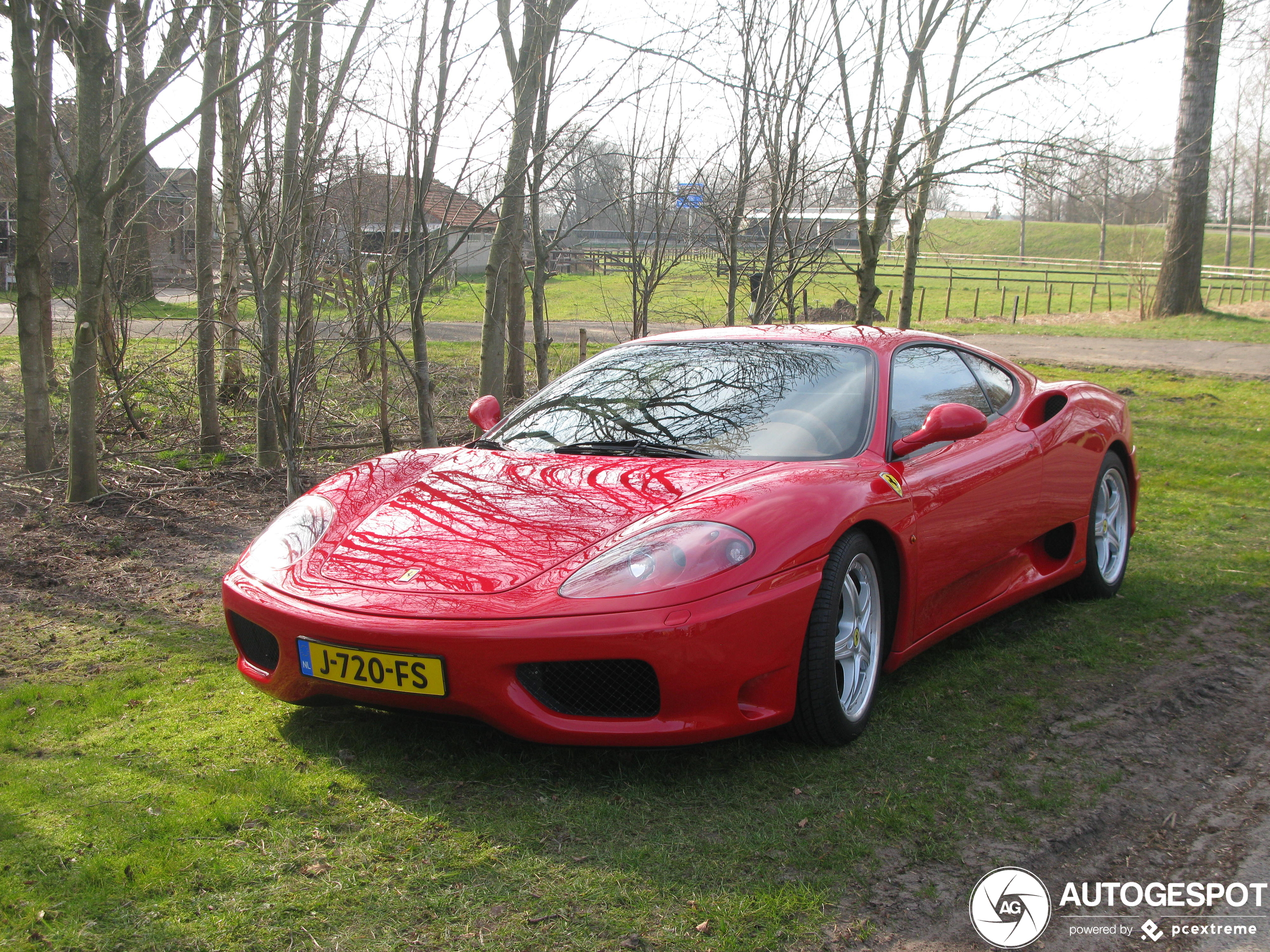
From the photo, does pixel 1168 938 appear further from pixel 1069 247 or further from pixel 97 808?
pixel 1069 247

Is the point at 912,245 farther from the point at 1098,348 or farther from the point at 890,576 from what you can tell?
the point at 890,576

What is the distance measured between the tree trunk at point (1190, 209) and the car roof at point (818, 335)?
1719 cm

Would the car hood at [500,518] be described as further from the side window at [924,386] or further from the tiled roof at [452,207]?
the tiled roof at [452,207]

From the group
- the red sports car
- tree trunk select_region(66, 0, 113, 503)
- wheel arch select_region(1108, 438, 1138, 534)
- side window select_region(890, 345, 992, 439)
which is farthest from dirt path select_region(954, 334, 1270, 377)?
tree trunk select_region(66, 0, 113, 503)

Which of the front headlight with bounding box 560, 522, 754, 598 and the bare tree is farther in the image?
the bare tree

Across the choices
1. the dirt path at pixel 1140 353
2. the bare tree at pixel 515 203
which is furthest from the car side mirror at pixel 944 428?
the dirt path at pixel 1140 353

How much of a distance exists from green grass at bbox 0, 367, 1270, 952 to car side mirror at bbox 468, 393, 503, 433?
135 centimetres

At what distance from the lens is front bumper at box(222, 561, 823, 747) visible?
270 centimetres

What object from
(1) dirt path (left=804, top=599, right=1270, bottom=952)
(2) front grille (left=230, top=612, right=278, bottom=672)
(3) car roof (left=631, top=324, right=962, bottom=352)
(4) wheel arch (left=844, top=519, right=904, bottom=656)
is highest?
(3) car roof (left=631, top=324, right=962, bottom=352)

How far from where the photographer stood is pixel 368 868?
2.42 meters

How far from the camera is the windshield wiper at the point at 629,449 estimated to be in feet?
11.8

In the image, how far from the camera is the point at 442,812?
2.71 meters

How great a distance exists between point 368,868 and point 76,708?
162cm

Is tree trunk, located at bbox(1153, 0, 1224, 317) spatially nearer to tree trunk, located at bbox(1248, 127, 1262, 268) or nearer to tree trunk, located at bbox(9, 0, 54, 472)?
tree trunk, located at bbox(9, 0, 54, 472)
